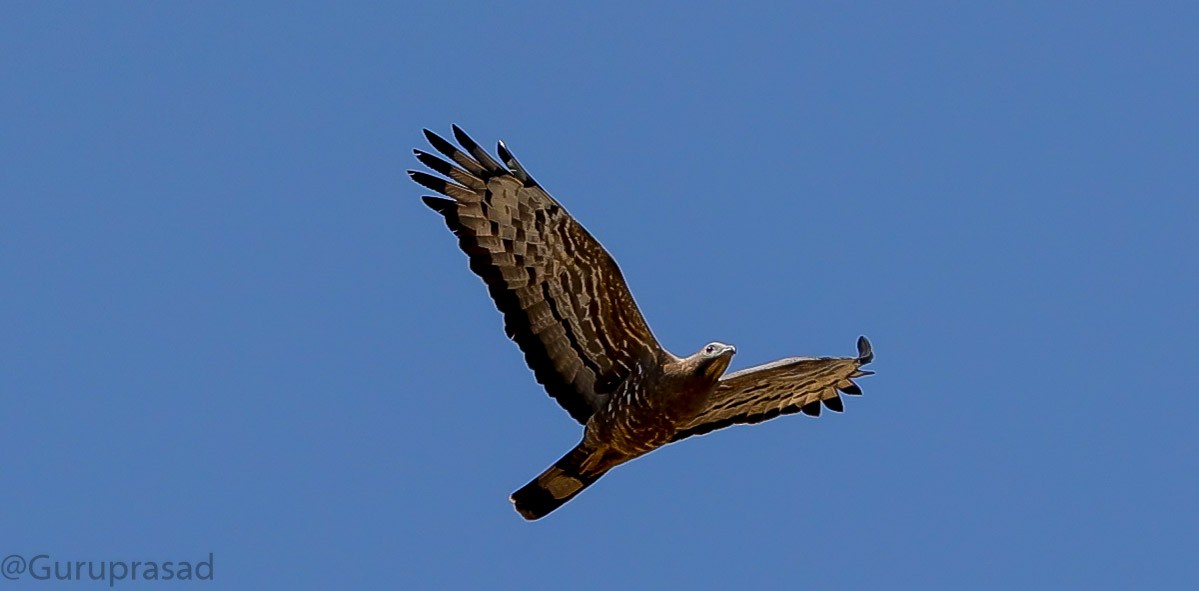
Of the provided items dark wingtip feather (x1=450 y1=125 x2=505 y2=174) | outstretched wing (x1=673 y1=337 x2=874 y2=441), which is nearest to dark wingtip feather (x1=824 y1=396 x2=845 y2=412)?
outstretched wing (x1=673 y1=337 x2=874 y2=441)

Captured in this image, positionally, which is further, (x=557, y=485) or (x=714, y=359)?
(x=557, y=485)

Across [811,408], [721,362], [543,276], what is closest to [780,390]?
[811,408]

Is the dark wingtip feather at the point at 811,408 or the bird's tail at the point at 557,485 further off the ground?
the dark wingtip feather at the point at 811,408

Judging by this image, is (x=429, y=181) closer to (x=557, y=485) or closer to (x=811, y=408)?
(x=557, y=485)

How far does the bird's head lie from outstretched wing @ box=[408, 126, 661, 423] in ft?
2.33

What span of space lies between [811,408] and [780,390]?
780 millimetres

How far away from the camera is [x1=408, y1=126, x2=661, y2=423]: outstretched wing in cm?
1661

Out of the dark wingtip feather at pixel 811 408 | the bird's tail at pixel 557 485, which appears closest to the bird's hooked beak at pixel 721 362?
the bird's tail at pixel 557 485

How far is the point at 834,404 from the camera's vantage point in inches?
748

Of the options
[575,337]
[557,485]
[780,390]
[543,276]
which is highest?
[543,276]

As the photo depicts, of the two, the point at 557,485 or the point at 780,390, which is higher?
the point at 780,390

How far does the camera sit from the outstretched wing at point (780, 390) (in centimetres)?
1712

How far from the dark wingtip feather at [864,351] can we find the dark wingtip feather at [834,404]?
80.1 inches

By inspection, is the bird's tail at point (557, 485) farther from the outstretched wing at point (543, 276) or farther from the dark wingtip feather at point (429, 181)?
the dark wingtip feather at point (429, 181)
